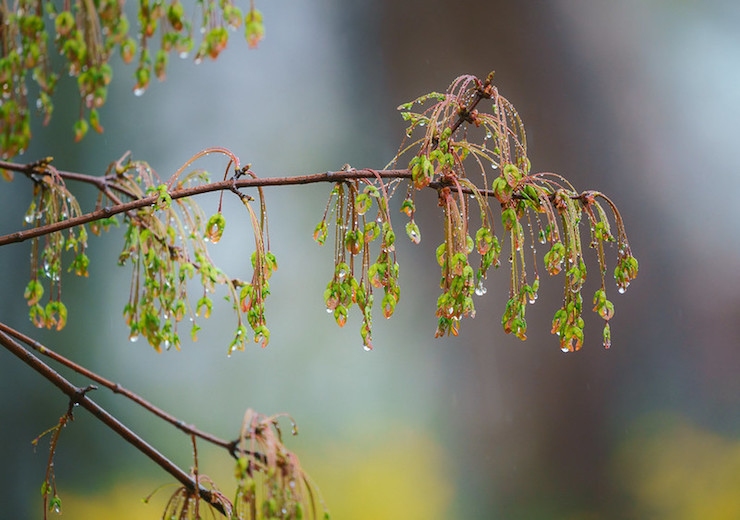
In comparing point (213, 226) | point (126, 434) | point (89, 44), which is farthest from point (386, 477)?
point (89, 44)

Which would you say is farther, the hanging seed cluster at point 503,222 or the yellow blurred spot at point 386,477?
the yellow blurred spot at point 386,477

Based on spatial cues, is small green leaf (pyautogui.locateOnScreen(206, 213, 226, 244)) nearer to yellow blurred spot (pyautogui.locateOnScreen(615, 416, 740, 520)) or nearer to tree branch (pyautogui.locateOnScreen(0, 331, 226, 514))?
tree branch (pyautogui.locateOnScreen(0, 331, 226, 514))

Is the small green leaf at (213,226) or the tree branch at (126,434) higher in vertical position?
the small green leaf at (213,226)

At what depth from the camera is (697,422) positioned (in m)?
2.55

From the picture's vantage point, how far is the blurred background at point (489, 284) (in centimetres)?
238

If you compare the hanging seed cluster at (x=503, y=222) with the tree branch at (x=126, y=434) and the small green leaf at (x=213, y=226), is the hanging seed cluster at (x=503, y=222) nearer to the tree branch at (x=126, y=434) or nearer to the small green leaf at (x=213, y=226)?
the small green leaf at (x=213, y=226)

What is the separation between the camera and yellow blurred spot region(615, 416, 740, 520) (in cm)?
251

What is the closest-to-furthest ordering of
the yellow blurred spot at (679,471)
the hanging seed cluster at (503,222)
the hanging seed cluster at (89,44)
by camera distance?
the hanging seed cluster at (89,44) < the hanging seed cluster at (503,222) < the yellow blurred spot at (679,471)

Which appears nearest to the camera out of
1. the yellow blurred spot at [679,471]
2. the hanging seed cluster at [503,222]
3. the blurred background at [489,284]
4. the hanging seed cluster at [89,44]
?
the hanging seed cluster at [89,44]

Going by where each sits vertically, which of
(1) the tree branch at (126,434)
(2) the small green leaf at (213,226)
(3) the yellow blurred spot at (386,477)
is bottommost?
(3) the yellow blurred spot at (386,477)

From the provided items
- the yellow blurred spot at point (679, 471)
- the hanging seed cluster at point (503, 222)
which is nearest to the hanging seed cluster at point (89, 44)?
the hanging seed cluster at point (503, 222)

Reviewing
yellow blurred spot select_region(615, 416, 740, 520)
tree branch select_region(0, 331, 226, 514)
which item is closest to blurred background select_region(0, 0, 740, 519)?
yellow blurred spot select_region(615, 416, 740, 520)

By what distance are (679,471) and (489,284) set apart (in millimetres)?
1025

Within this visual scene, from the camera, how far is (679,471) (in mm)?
2525
